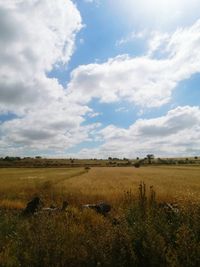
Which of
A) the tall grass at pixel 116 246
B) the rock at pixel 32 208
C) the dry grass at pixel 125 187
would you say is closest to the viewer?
the tall grass at pixel 116 246

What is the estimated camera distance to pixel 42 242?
20.6ft

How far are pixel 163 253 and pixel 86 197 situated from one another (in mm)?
14663

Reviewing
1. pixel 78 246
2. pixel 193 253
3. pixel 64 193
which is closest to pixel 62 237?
pixel 78 246

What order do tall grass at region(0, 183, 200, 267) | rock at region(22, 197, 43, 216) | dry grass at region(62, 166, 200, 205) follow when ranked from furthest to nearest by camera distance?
dry grass at region(62, 166, 200, 205) → rock at region(22, 197, 43, 216) → tall grass at region(0, 183, 200, 267)

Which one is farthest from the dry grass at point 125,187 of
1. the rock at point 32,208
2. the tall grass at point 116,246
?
the rock at point 32,208

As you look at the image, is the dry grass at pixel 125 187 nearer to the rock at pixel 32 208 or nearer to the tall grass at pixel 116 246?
the tall grass at pixel 116 246

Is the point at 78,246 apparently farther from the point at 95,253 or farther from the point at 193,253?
the point at 193,253

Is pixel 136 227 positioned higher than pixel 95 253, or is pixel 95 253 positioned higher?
pixel 136 227

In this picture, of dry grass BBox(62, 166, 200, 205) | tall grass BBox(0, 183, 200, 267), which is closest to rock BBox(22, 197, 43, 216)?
dry grass BBox(62, 166, 200, 205)

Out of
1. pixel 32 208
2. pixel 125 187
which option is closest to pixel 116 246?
pixel 32 208

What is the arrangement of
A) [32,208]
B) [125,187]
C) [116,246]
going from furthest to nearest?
[125,187]
[32,208]
[116,246]

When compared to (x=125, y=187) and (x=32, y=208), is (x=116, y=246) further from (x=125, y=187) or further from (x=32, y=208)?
(x=125, y=187)

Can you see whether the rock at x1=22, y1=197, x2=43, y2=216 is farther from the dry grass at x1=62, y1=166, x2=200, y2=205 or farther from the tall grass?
the tall grass

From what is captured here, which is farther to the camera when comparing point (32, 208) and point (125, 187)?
point (125, 187)
